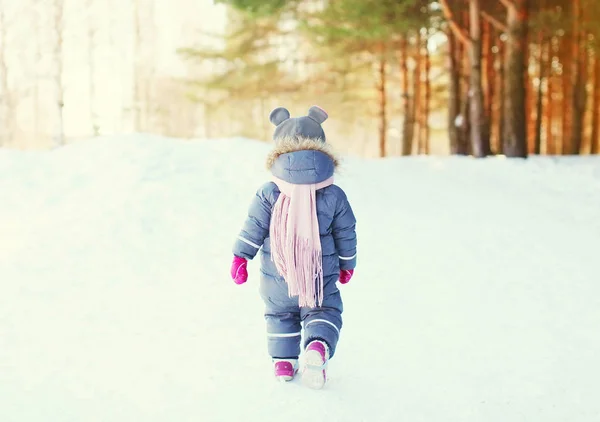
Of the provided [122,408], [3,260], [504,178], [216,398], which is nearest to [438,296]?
[216,398]

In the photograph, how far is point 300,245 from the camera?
3559 mm

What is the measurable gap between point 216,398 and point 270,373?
0.48 meters

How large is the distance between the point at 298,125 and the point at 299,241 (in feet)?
2.30

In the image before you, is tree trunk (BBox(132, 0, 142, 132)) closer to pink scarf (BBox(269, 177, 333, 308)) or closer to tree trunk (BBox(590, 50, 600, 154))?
tree trunk (BBox(590, 50, 600, 154))

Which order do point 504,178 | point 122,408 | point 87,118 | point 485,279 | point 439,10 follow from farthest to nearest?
point 87,118, point 439,10, point 504,178, point 485,279, point 122,408

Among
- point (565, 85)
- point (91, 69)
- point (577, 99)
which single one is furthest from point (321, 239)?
point (91, 69)

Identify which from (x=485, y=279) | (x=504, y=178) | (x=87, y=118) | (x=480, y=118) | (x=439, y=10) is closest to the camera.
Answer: (x=485, y=279)

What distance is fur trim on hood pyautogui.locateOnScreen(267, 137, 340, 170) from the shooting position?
3.54 m

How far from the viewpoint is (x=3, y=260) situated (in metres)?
6.21

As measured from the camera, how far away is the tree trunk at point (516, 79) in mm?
12023

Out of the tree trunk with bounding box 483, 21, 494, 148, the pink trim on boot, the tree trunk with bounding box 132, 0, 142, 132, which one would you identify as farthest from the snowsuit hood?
the tree trunk with bounding box 132, 0, 142, 132

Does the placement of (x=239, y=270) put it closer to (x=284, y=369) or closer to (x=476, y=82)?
(x=284, y=369)

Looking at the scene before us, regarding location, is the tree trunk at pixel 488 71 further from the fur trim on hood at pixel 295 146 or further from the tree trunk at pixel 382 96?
the fur trim on hood at pixel 295 146

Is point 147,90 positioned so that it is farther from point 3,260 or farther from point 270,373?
point 270,373
